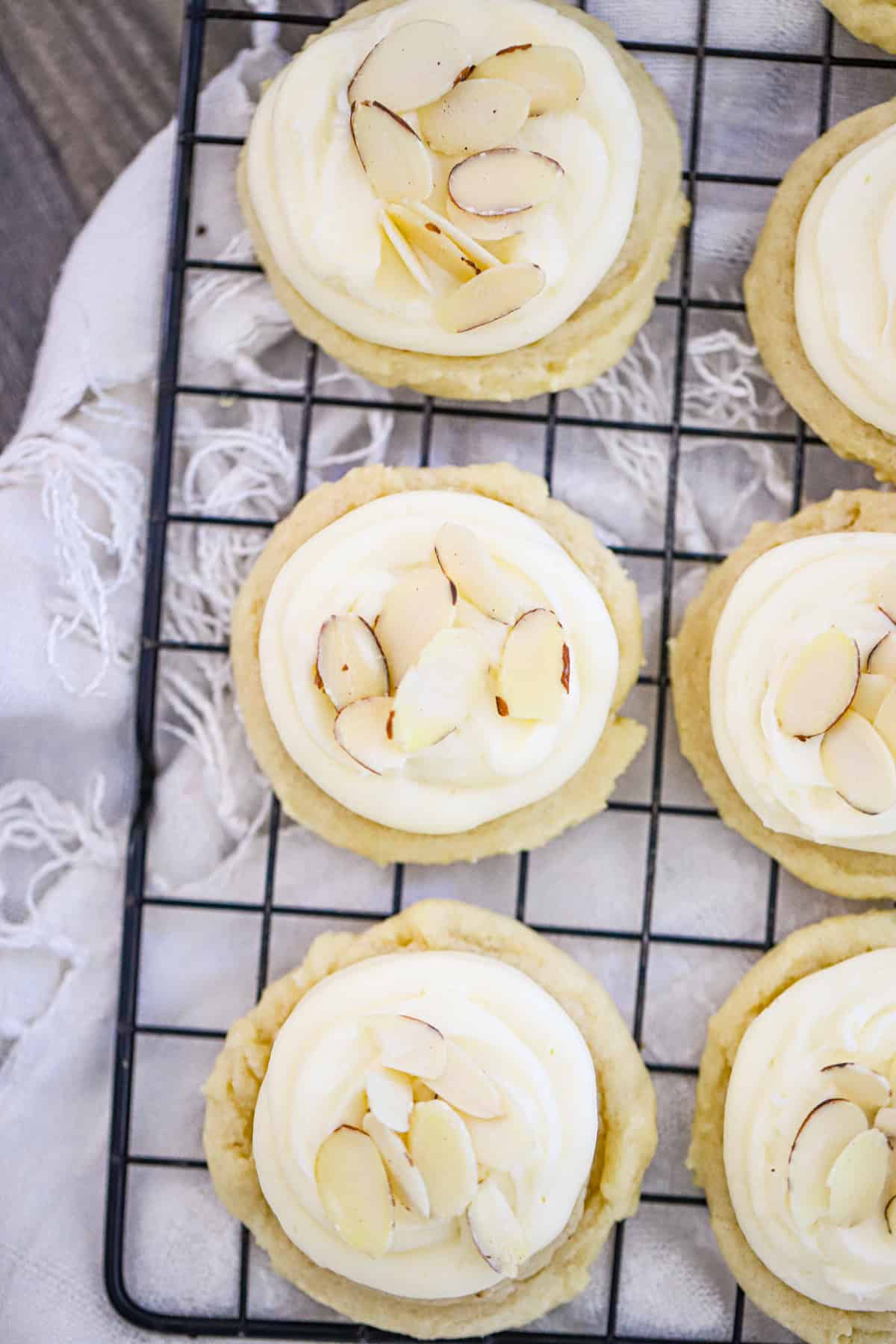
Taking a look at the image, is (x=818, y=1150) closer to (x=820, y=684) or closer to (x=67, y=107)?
(x=820, y=684)

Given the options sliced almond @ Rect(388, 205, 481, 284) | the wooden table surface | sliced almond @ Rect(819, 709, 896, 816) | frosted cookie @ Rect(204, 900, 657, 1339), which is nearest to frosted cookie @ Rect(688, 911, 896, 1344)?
frosted cookie @ Rect(204, 900, 657, 1339)

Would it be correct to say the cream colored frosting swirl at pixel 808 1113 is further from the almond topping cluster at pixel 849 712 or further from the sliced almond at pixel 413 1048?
the sliced almond at pixel 413 1048

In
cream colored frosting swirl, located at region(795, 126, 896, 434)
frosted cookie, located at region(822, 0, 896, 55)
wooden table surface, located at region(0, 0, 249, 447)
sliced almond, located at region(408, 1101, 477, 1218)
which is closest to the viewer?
sliced almond, located at region(408, 1101, 477, 1218)

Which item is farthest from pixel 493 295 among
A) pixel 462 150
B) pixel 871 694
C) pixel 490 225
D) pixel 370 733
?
pixel 871 694

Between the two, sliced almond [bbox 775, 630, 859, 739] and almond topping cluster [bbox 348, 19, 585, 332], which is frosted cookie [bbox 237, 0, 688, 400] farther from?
sliced almond [bbox 775, 630, 859, 739]

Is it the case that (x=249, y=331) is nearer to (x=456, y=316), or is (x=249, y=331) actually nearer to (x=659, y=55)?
(x=456, y=316)

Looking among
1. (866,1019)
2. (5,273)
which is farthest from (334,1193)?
(5,273)
